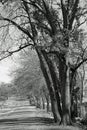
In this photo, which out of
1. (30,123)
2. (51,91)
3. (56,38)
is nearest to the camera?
(56,38)

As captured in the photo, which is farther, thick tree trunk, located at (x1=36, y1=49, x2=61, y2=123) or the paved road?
thick tree trunk, located at (x1=36, y1=49, x2=61, y2=123)

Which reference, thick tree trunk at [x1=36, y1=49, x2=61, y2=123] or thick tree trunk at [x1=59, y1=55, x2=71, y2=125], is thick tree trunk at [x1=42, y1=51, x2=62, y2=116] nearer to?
thick tree trunk at [x1=36, y1=49, x2=61, y2=123]

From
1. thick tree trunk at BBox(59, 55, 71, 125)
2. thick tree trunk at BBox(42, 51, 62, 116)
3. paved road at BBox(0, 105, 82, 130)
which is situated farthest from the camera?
thick tree trunk at BBox(42, 51, 62, 116)

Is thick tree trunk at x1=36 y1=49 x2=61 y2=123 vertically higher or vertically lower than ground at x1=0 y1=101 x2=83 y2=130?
higher

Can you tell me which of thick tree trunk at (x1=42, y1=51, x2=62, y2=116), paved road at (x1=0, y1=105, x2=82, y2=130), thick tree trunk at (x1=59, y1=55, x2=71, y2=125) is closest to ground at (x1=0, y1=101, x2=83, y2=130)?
paved road at (x1=0, y1=105, x2=82, y2=130)

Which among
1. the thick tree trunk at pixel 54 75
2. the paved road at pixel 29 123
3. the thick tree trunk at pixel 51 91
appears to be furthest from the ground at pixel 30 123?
the thick tree trunk at pixel 54 75

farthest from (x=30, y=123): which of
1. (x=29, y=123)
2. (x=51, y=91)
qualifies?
(x=51, y=91)

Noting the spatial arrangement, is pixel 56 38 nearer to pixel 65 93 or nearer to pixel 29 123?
pixel 65 93

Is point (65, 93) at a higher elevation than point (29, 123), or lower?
higher

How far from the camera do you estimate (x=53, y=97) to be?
23141mm

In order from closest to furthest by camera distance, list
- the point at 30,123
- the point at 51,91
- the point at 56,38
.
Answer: the point at 56,38 < the point at 51,91 < the point at 30,123

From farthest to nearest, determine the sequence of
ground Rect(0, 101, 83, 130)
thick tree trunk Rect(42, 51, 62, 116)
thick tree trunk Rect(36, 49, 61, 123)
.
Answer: thick tree trunk Rect(42, 51, 62, 116) → thick tree trunk Rect(36, 49, 61, 123) → ground Rect(0, 101, 83, 130)

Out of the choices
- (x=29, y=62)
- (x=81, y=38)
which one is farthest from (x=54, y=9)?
(x=29, y=62)

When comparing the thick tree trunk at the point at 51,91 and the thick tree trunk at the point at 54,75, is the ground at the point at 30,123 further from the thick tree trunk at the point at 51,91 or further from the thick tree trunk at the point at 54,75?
the thick tree trunk at the point at 54,75
